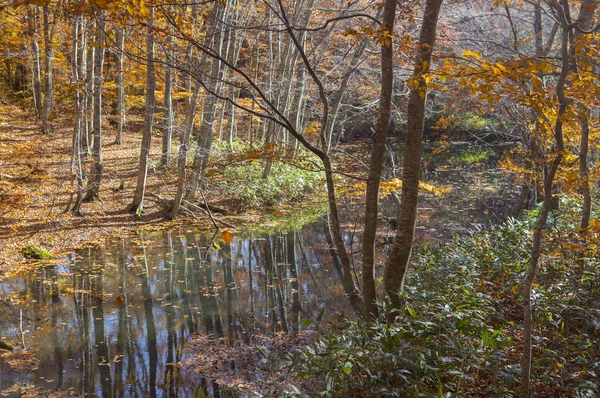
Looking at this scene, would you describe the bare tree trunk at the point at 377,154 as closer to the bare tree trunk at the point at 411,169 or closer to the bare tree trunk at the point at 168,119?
the bare tree trunk at the point at 411,169

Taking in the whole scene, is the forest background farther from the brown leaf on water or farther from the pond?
the brown leaf on water

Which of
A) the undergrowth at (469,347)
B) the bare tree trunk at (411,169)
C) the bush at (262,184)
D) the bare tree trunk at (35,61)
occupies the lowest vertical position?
the bush at (262,184)

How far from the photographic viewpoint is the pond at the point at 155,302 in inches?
238

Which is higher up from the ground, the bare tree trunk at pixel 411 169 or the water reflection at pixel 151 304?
the bare tree trunk at pixel 411 169

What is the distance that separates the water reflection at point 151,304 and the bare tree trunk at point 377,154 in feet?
6.79

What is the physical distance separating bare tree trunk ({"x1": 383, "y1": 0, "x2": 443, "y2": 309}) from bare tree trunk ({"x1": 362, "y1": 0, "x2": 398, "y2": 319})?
0.23m

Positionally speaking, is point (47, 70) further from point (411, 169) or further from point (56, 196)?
point (411, 169)

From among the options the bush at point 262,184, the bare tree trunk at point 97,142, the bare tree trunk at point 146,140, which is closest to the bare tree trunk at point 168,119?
the bare tree trunk at point 146,140

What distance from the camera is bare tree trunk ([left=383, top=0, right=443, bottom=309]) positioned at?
192 inches

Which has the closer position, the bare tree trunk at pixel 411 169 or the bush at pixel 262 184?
the bare tree trunk at pixel 411 169

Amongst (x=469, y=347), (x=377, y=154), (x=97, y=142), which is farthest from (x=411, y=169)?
(x=97, y=142)

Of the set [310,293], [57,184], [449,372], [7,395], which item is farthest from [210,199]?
[449,372]

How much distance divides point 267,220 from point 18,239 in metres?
6.72

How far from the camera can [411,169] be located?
505cm
